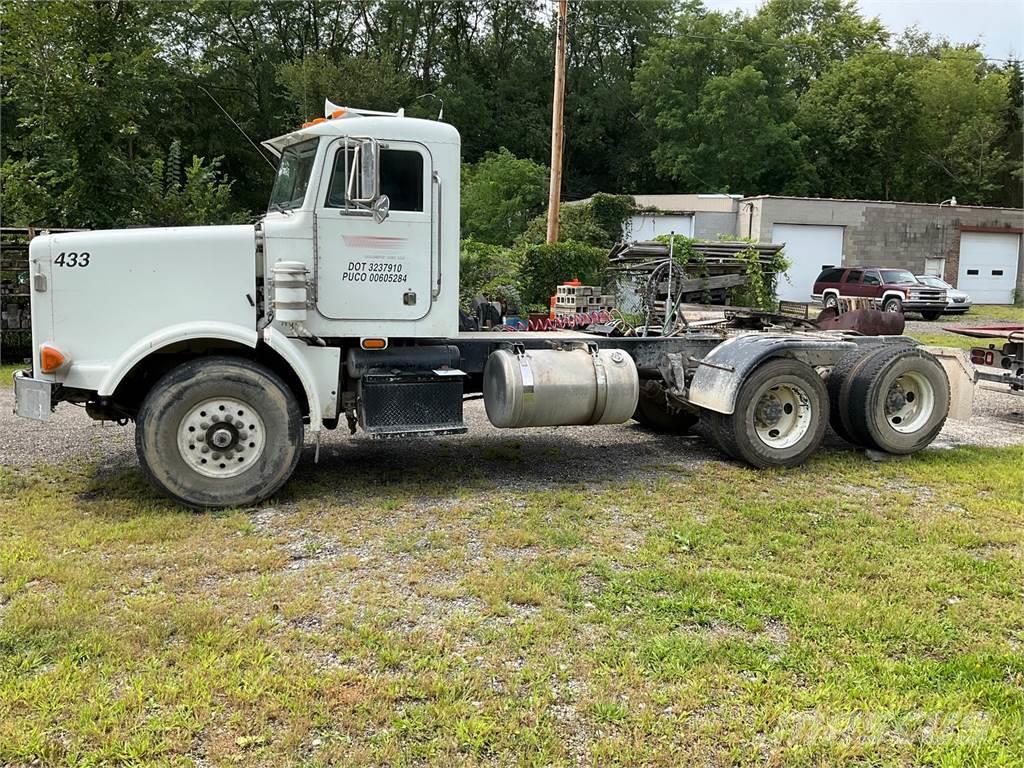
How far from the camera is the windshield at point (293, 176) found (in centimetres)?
698

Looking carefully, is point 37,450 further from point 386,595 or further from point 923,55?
point 923,55

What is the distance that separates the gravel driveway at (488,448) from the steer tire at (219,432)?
1369mm

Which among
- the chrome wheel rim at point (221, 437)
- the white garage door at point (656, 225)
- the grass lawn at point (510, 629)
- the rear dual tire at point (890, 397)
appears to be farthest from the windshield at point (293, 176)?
the white garage door at point (656, 225)

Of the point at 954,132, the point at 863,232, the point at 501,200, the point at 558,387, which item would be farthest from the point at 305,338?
the point at 954,132

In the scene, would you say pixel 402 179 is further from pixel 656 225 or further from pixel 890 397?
pixel 656 225

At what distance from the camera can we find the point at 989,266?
37.9 m

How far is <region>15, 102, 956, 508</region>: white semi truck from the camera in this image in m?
6.54

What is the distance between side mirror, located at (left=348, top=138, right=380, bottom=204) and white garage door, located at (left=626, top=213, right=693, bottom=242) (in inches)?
1008

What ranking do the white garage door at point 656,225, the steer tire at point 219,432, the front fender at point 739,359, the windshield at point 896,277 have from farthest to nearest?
the white garage door at point 656,225 → the windshield at point 896,277 → the front fender at point 739,359 → the steer tire at point 219,432

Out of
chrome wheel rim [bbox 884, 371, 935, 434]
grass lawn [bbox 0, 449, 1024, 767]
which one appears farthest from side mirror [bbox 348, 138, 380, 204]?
chrome wheel rim [bbox 884, 371, 935, 434]

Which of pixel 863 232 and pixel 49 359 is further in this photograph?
pixel 863 232

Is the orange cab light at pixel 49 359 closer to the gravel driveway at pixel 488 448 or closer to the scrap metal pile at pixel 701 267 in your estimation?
the gravel driveway at pixel 488 448

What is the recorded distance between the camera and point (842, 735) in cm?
365

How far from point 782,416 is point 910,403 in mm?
1492
